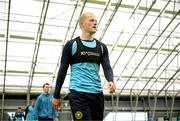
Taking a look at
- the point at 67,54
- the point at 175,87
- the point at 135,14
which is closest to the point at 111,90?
the point at 67,54

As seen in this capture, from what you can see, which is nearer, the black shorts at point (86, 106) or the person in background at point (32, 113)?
the black shorts at point (86, 106)

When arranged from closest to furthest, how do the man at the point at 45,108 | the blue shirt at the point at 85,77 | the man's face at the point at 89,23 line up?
1. the blue shirt at the point at 85,77
2. the man's face at the point at 89,23
3. the man at the point at 45,108

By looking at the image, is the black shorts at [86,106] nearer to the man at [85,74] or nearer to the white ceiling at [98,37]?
the man at [85,74]

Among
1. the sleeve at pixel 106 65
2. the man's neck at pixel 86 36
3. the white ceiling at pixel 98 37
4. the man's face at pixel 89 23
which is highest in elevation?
the white ceiling at pixel 98 37

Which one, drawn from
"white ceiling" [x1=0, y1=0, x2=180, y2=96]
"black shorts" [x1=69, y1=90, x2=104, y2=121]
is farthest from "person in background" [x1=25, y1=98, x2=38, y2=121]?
"white ceiling" [x1=0, y1=0, x2=180, y2=96]

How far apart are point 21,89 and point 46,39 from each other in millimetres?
7312

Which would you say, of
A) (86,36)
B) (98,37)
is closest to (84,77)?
(86,36)

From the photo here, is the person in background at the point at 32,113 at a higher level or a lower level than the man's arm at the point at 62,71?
higher

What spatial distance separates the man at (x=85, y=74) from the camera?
3359 millimetres

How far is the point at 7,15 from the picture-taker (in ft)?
74.3

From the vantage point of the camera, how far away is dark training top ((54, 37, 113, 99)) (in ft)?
11.4

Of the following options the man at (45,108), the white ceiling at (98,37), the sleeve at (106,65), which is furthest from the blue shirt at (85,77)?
the white ceiling at (98,37)

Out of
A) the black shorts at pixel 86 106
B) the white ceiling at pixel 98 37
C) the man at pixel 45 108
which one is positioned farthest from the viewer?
the white ceiling at pixel 98 37

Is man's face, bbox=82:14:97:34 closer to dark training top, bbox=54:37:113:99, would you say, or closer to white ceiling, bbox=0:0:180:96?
dark training top, bbox=54:37:113:99
